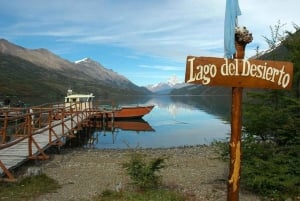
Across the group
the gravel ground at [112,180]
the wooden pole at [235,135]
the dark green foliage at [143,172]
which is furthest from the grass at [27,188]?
the wooden pole at [235,135]

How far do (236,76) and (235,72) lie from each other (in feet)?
0.19

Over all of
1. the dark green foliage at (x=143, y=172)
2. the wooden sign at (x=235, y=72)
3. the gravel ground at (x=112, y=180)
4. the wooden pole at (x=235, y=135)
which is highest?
the wooden sign at (x=235, y=72)

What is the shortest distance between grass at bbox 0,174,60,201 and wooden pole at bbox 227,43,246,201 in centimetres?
519

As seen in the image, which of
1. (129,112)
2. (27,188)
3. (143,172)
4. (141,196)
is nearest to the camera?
(141,196)

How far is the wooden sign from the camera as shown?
18.6 ft

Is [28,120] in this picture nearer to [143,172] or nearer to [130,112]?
[143,172]

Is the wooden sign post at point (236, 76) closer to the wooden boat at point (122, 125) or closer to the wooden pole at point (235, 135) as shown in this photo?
the wooden pole at point (235, 135)

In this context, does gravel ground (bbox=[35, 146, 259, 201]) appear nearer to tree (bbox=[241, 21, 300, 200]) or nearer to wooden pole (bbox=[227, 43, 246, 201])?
tree (bbox=[241, 21, 300, 200])

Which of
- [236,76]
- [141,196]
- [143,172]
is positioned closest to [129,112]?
[143,172]

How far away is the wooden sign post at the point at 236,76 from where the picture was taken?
567 cm

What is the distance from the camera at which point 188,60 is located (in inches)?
222

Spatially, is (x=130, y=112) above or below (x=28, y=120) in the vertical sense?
below

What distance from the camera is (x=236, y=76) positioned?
18.9ft

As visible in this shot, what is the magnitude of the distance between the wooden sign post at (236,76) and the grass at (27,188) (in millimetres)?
5358
